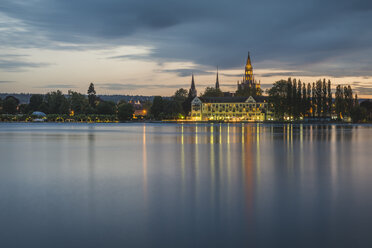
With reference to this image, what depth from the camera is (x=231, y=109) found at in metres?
146

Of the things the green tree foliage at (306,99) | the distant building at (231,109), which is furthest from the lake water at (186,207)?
the distant building at (231,109)

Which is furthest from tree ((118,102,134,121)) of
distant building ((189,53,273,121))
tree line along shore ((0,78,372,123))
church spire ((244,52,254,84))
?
church spire ((244,52,254,84))

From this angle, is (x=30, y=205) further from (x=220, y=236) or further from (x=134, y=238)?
(x=220, y=236)

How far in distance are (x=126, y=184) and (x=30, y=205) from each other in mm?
3997

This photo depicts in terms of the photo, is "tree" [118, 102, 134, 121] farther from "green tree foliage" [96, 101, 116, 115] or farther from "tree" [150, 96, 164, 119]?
"tree" [150, 96, 164, 119]

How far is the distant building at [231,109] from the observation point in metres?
144

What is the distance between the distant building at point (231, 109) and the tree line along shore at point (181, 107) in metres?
4.42

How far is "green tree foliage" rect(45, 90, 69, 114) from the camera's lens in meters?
136

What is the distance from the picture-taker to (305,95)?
101250mm

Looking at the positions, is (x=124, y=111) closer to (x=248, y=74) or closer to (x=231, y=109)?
(x=231, y=109)

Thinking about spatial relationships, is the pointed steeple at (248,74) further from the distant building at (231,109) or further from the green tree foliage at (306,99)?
the green tree foliage at (306,99)

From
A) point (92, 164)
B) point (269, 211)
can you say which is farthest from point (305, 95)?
point (269, 211)

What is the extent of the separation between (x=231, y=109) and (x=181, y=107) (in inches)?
857

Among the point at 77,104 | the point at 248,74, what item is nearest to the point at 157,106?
the point at 77,104
